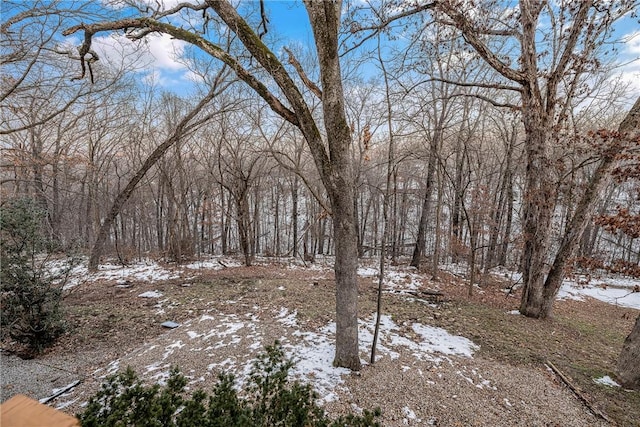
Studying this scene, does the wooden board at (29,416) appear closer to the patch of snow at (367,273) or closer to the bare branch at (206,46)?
the bare branch at (206,46)

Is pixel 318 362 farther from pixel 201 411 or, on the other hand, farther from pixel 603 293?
pixel 603 293

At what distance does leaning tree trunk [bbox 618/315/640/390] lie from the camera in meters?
3.31

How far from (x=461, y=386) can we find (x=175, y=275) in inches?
304

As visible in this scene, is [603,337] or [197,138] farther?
[197,138]

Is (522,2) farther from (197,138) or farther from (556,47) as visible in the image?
(197,138)

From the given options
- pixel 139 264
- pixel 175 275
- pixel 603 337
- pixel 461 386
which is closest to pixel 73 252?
pixel 175 275

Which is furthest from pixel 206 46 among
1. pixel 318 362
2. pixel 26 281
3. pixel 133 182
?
pixel 133 182

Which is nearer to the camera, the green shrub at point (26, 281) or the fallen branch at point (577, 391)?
the fallen branch at point (577, 391)

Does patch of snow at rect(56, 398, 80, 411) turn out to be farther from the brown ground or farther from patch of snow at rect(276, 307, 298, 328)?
patch of snow at rect(276, 307, 298, 328)

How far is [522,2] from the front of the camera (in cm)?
480

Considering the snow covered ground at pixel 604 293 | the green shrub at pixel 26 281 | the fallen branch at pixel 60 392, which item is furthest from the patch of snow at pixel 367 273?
the green shrub at pixel 26 281

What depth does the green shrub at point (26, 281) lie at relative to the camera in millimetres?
3537

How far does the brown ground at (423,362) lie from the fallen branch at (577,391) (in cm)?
6

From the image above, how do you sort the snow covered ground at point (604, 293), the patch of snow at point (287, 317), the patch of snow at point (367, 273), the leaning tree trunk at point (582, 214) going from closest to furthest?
the leaning tree trunk at point (582, 214) < the patch of snow at point (287, 317) < the snow covered ground at point (604, 293) < the patch of snow at point (367, 273)
